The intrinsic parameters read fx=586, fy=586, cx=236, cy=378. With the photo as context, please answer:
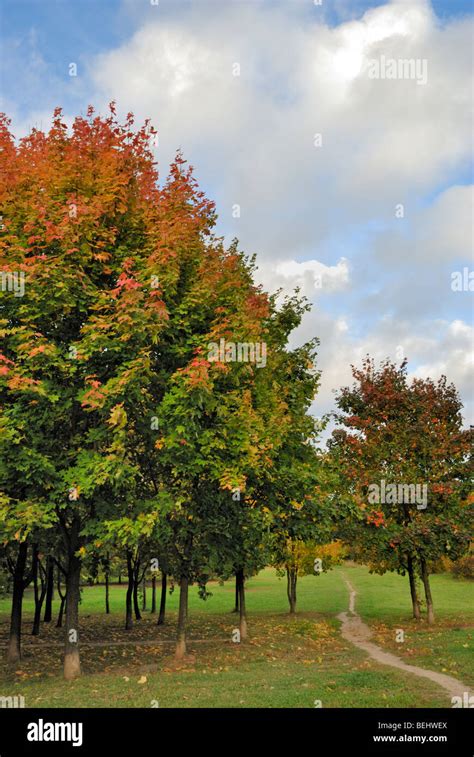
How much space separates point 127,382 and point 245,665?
9.97m

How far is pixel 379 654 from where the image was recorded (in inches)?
798

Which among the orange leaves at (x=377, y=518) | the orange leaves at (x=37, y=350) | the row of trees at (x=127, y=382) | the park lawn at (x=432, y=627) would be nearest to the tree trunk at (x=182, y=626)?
the row of trees at (x=127, y=382)

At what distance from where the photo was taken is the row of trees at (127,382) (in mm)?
14734

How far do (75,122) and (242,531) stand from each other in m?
13.2

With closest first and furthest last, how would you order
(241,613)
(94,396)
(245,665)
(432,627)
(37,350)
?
(37,350) < (94,396) < (245,665) < (241,613) < (432,627)

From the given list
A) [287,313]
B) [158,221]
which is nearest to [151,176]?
[158,221]

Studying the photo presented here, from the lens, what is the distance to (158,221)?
653 inches

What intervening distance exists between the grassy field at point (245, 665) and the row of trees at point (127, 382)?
6.31 ft

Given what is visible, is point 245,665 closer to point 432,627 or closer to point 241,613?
point 241,613

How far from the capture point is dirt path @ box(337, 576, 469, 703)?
13906 mm
